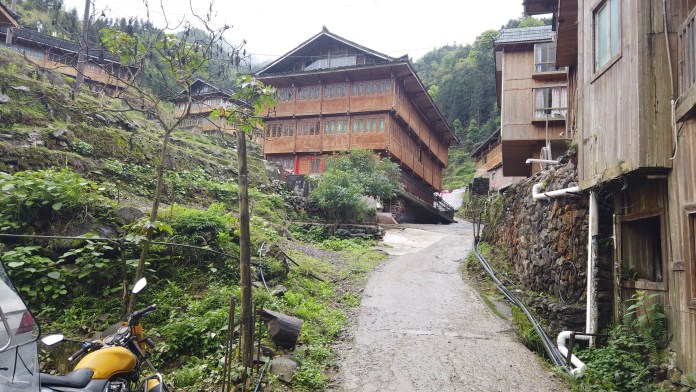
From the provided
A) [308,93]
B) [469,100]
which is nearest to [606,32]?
[308,93]

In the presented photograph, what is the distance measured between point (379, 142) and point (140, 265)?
72.4 feet

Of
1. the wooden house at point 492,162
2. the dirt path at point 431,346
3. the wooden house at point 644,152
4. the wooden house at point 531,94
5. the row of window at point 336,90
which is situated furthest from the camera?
the wooden house at point 492,162

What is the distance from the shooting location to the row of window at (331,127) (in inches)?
1076

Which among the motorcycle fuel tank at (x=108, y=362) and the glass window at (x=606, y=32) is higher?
the glass window at (x=606, y=32)

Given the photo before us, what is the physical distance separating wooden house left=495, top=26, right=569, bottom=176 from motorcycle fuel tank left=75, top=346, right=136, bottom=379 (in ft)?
53.9

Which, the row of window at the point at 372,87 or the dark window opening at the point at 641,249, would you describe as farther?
the row of window at the point at 372,87

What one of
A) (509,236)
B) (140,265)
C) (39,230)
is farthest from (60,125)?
(509,236)

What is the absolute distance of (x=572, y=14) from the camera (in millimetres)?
11344

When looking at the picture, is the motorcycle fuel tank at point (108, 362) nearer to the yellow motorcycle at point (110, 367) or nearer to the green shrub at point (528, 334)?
the yellow motorcycle at point (110, 367)

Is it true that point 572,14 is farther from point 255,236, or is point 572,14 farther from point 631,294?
point 255,236

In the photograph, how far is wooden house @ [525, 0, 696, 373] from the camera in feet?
17.7

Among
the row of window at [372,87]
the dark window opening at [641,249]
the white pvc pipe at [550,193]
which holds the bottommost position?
the dark window opening at [641,249]

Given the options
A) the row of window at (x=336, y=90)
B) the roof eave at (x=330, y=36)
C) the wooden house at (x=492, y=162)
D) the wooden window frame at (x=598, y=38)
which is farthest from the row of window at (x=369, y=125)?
the wooden window frame at (x=598, y=38)

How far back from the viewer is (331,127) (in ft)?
94.1
